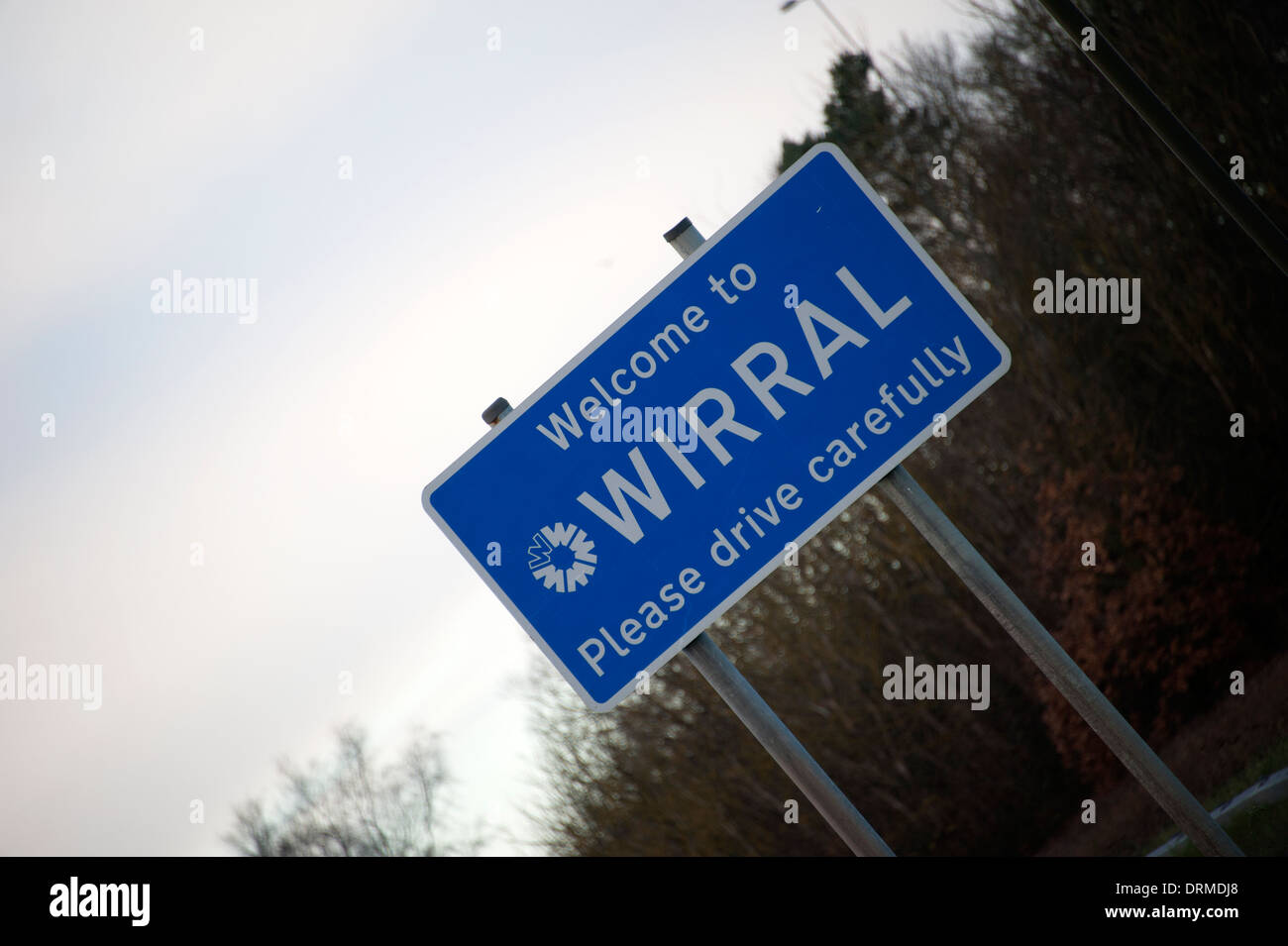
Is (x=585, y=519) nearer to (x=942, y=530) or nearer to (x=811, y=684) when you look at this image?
(x=942, y=530)

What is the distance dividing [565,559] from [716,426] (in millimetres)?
565

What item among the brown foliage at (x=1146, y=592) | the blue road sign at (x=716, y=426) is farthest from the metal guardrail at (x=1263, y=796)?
the brown foliage at (x=1146, y=592)

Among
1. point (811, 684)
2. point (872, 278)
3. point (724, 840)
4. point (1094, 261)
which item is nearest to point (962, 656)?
point (811, 684)

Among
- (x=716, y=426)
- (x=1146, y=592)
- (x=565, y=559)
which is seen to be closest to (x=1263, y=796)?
(x=716, y=426)

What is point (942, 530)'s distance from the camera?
2715mm

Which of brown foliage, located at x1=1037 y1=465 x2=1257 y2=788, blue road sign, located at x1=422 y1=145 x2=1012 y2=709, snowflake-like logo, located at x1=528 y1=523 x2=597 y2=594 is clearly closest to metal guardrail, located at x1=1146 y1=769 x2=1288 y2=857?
blue road sign, located at x1=422 y1=145 x2=1012 y2=709

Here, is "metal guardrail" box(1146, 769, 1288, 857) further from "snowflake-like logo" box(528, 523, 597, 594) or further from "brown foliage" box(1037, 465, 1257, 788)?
"brown foliage" box(1037, 465, 1257, 788)

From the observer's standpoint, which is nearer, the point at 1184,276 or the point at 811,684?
the point at 1184,276

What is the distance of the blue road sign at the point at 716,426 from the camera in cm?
298

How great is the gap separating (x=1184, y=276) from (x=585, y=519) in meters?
12.8

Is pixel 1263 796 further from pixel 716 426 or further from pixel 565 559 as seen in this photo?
pixel 565 559

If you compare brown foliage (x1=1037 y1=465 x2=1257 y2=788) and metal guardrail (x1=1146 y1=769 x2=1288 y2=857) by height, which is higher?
brown foliage (x1=1037 y1=465 x2=1257 y2=788)

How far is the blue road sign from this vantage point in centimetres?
298
